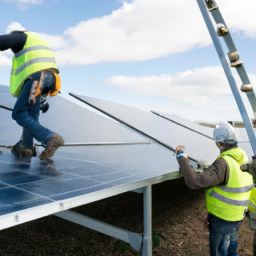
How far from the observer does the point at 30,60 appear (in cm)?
354

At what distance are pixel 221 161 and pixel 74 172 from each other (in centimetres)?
161

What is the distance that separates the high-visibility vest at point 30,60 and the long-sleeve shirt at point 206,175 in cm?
212

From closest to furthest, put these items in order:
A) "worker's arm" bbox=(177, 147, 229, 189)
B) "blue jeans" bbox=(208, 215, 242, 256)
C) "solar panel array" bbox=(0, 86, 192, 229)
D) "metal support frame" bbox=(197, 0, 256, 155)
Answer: "solar panel array" bbox=(0, 86, 192, 229) → "metal support frame" bbox=(197, 0, 256, 155) → "worker's arm" bbox=(177, 147, 229, 189) → "blue jeans" bbox=(208, 215, 242, 256)

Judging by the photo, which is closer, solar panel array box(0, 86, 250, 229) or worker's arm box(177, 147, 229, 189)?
solar panel array box(0, 86, 250, 229)

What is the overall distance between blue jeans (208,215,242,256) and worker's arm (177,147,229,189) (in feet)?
1.71

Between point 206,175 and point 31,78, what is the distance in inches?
94.8

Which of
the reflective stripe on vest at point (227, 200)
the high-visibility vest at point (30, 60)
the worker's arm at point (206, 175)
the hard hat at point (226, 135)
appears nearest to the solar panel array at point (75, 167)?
the worker's arm at point (206, 175)

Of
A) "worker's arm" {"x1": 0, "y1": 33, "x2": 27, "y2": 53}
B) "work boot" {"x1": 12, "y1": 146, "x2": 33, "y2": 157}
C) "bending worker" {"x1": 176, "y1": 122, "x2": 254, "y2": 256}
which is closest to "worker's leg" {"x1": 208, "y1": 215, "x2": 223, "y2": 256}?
"bending worker" {"x1": 176, "y1": 122, "x2": 254, "y2": 256}

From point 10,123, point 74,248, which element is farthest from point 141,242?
point 10,123

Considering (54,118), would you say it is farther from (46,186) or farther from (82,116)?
(46,186)

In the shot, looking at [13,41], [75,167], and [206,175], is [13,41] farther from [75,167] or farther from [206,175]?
[206,175]

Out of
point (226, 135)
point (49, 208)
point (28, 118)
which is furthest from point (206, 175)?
point (28, 118)

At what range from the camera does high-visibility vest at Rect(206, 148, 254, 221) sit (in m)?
3.07

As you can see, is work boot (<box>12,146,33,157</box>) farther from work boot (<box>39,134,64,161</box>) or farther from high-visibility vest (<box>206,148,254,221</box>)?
high-visibility vest (<box>206,148,254,221</box>)
